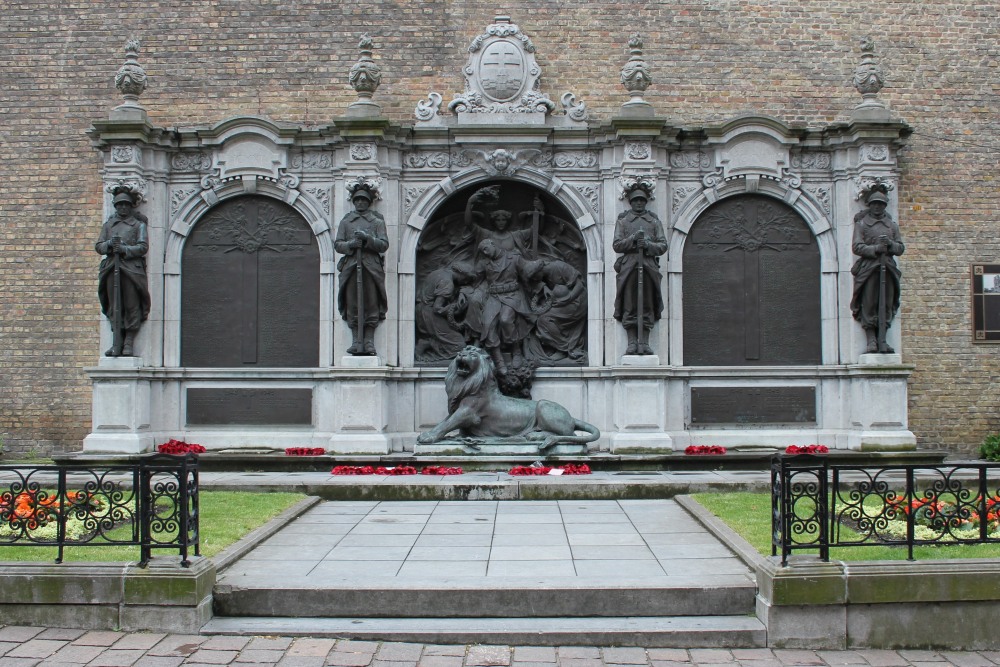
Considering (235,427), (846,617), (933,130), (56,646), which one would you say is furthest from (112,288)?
(933,130)

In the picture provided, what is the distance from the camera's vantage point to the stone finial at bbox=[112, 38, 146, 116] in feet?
43.8

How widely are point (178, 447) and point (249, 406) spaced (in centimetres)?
116

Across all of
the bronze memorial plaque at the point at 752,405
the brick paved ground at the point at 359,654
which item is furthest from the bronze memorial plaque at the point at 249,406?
the brick paved ground at the point at 359,654

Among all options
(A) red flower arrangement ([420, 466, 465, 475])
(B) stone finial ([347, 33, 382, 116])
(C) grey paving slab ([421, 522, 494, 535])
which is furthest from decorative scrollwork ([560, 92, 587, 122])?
(C) grey paving slab ([421, 522, 494, 535])

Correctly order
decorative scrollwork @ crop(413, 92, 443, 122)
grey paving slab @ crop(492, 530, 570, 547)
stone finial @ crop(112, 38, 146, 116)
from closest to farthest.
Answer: grey paving slab @ crop(492, 530, 570, 547) < stone finial @ crop(112, 38, 146, 116) < decorative scrollwork @ crop(413, 92, 443, 122)

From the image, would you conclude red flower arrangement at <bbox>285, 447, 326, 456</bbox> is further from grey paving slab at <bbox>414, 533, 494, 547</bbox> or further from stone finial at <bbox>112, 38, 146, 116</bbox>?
stone finial at <bbox>112, 38, 146, 116</bbox>

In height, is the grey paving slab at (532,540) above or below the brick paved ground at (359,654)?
above

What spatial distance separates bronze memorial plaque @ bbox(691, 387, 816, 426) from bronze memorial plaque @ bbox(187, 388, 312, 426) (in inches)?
226

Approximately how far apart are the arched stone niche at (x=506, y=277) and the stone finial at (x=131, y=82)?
15.0ft

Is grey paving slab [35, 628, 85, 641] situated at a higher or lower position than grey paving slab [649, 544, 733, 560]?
lower

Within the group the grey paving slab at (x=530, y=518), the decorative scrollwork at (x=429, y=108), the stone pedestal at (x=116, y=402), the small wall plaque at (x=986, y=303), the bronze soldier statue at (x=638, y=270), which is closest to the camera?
the grey paving slab at (x=530, y=518)

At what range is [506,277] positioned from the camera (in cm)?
1359

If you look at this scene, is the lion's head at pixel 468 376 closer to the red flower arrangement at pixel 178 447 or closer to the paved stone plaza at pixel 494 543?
the paved stone plaza at pixel 494 543

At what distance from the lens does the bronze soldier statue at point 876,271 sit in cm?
1301
